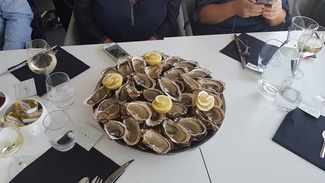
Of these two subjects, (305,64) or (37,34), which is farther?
(37,34)

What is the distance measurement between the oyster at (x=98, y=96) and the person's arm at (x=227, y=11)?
0.73 m

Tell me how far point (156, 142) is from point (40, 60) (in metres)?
0.46

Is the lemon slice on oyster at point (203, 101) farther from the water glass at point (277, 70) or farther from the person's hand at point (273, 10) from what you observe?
the person's hand at point (273, 10)

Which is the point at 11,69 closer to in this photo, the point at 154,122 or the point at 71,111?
the point at 71,111

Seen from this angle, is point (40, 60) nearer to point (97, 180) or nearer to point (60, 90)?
point (60, 90)

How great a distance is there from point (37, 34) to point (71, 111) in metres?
0.81

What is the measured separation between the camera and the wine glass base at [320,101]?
0.76m

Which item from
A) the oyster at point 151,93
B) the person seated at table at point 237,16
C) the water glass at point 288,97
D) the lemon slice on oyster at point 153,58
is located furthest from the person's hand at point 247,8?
the oyster at point 151,93

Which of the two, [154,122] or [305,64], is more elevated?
[154,122]

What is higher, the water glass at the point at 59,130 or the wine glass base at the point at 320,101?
the water glass at the point at 59,130

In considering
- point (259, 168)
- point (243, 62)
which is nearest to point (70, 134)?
point (259, 168)

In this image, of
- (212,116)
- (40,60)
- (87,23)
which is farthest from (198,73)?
(87,23)

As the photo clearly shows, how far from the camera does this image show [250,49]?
0.96m

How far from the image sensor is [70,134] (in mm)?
633
